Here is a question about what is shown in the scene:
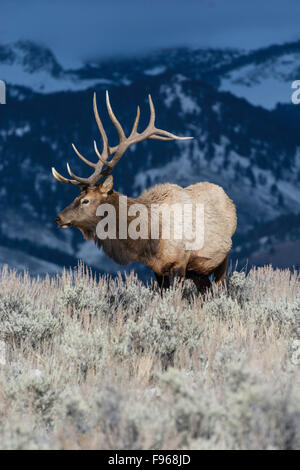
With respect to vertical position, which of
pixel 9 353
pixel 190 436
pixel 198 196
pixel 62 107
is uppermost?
pixel 62 107

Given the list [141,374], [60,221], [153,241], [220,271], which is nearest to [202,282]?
[220,271]

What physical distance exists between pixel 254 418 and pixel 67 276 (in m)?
5.29

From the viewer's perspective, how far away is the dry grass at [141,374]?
323 centimetres

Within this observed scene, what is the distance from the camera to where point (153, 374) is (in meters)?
4.68

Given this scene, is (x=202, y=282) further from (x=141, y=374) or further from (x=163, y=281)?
(x=141, y=374)

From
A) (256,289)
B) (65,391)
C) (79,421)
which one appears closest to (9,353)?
(65,391)

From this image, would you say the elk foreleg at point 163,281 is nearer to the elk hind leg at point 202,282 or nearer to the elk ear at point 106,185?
the elk hind leg at point 202,282

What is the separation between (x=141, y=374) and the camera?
4531 millimetres

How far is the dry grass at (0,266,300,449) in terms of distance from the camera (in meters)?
3.23

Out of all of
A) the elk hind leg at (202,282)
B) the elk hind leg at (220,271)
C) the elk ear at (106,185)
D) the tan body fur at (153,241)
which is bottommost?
the elk hind leg at (202,282)

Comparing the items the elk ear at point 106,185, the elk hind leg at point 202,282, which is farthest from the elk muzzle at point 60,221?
the elk hind leg at point 202,282

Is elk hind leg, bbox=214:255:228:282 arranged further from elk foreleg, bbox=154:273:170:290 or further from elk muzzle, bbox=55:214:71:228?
elk muzzle, bbox=55:214:71:228

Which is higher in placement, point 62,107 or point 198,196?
point 62,107
